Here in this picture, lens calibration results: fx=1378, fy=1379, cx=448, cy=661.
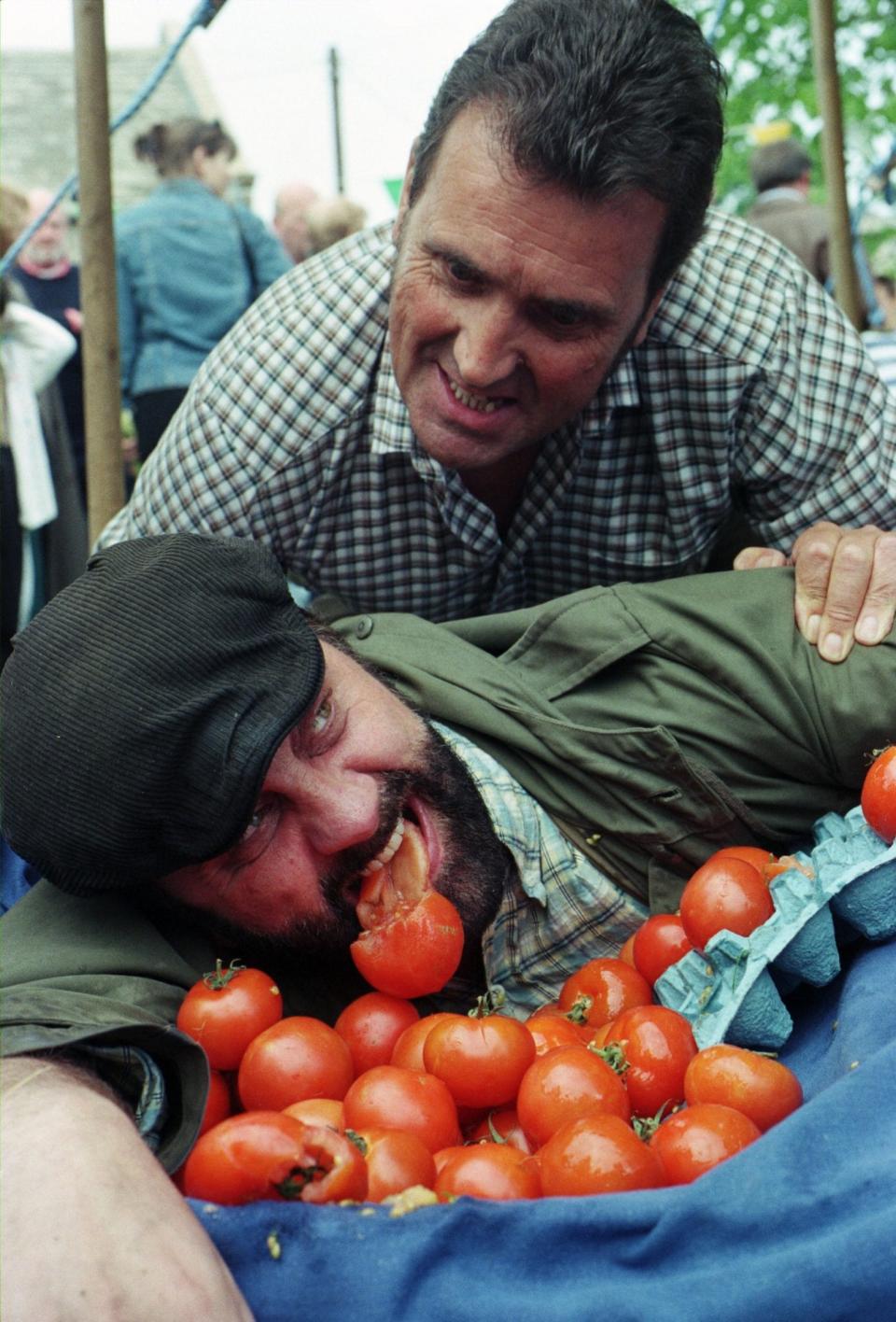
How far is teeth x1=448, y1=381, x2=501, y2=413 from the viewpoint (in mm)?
2453

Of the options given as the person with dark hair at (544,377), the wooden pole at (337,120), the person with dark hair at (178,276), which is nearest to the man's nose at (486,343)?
the person with dark hair at (544,377)

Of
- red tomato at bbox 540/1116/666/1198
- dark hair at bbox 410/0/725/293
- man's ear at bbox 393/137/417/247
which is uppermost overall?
dark hair at bbox 410/0/725/293

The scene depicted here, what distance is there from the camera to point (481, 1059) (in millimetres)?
1616

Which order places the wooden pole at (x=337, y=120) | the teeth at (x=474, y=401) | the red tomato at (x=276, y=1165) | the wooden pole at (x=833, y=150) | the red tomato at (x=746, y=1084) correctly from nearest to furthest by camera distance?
the red tomato at (x=276, y=1165)
the red tomato at (x=746, y=1084)
the teeth at (x=474, y=401)
the wooden pole at (x=833, y=150)
the wooden pole at (x=337, y=120)

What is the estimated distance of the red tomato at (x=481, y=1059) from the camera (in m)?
1.62

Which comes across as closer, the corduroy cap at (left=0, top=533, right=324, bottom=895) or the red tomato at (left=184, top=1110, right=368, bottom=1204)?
the red tomato at (left=184, top=1110, right=368, bottom=1204)

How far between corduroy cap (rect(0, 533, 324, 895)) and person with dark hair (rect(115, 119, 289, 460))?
3.84 meters

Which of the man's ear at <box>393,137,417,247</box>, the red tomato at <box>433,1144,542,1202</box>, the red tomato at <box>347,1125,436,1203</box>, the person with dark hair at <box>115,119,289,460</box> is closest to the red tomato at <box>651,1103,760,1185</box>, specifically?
the red tomato at <box>433,1144,542,1202</box>

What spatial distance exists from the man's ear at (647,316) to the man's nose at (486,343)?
32 cm

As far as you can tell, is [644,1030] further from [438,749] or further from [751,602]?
[751,602]

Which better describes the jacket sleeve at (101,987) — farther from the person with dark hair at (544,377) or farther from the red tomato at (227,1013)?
the person with dark hair at (544,377)

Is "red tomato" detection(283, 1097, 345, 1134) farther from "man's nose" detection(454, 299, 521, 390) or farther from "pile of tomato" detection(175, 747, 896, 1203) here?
"man's nose" detection(454, 299, 521, 390)

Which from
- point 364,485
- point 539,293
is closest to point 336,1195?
point 539,293

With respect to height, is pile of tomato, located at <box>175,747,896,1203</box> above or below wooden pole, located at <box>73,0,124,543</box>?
below
